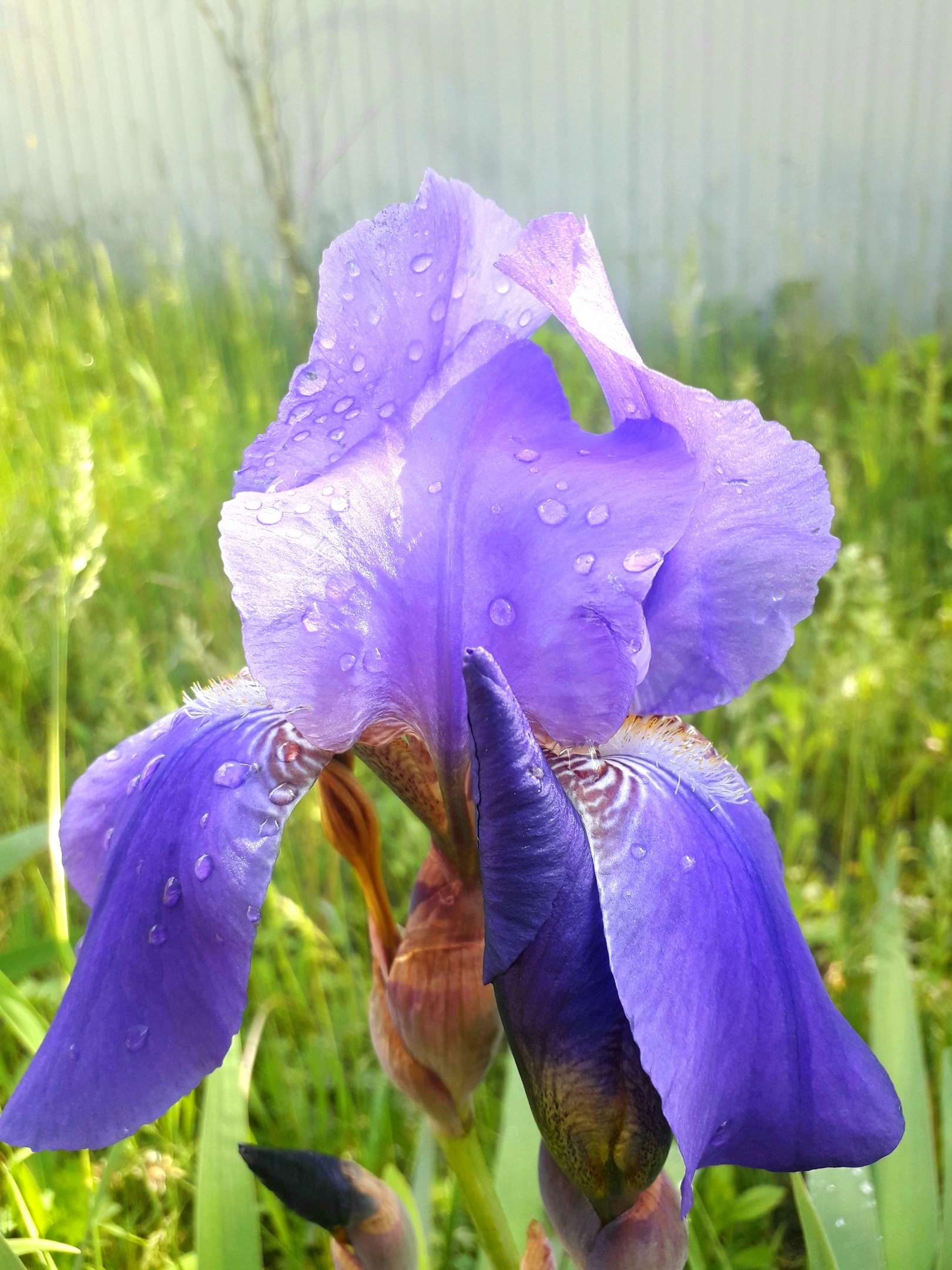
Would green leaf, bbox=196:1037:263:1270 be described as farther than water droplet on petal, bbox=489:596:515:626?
Yes

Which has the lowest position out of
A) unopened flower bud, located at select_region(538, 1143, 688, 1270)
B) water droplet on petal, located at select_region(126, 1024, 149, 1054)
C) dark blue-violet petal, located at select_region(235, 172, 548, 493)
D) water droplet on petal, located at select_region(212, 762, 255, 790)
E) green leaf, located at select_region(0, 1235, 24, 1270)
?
green leaf, located at select_region(0, 1235, 24, 1270)

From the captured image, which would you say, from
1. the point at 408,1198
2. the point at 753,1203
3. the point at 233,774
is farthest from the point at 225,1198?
the point at 753,1203

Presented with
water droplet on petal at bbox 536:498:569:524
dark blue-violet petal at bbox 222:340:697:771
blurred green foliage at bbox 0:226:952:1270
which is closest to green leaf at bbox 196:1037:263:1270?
blurred green foliage at bbox 0:226:952:1270

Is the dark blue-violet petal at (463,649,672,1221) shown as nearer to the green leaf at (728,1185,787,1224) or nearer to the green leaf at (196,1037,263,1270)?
the green leaf at (196,1037,263,1270)

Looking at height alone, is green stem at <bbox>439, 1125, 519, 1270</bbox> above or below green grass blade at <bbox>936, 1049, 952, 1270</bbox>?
above

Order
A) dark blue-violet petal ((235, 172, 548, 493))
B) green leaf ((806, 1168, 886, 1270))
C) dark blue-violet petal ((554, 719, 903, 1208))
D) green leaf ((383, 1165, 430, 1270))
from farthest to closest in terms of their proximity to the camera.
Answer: green leaf ((383, 1165, 430, 1270)) < green leaf ((806, 1168, 886, 1270)) < dark blue-violet petal ((235, 172, 548, 493)) < dark blue-violet petal ((554, 719, 903, 1208))

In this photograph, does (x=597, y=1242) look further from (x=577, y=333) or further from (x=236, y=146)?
(x=236, y=146)
